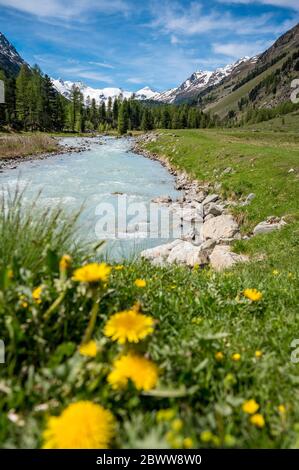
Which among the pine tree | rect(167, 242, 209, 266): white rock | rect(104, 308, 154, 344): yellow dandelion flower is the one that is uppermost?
the pine tree

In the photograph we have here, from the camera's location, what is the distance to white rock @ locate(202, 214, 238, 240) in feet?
44.8

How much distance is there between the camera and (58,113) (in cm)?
9919

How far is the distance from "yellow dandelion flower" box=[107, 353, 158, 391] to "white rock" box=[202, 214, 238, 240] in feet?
38.0

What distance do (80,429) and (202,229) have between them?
1433cm

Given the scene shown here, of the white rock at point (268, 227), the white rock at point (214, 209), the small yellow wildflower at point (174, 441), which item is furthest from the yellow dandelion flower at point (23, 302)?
the white rock at point (214, 209)

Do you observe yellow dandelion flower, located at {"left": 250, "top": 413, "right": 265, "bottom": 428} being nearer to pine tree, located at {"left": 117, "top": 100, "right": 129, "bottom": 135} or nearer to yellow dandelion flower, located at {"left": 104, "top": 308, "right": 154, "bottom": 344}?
yellow dandelion flower, located at {"left": 104, "top": 308, "right": 154, "bottom": 344}

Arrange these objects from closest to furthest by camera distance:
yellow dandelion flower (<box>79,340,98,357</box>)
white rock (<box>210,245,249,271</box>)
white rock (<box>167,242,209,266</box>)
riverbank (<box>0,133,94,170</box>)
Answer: yellow dandelion flower (<box>79,340,98,357</box>) < white rock (<box>210,245,249,271</box>) < white rock (<box>167,242,209,266</box>) < riverbank (<box>0,133,94,170</box>)

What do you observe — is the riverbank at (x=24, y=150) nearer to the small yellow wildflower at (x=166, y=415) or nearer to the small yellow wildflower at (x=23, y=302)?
the small yellow wildflower at (x=23, y=302)

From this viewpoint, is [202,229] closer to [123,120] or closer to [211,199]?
[211,199]

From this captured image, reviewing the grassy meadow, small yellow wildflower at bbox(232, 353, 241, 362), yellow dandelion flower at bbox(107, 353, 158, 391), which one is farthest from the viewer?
the grassy meadow

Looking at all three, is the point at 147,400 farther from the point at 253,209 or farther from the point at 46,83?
the point at 46,83

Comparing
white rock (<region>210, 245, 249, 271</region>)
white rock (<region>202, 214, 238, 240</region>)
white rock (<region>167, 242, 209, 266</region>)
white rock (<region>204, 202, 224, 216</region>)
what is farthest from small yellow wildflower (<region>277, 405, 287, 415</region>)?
white rock (<region>204, 202, 224, 216</region>)

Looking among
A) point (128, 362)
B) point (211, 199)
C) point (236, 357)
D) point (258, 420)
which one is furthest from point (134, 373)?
point (211, 199)
